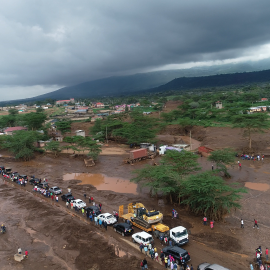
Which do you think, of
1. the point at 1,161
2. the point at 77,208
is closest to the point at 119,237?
the point at 77,208

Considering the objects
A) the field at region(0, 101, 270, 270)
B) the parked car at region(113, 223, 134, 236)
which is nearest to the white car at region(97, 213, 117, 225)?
the field at region(0, 101, 270, 270)

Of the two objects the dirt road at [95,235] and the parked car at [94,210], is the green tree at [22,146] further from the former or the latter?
the parked car at [94,210]

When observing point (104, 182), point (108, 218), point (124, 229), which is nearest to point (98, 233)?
point (108, 218)

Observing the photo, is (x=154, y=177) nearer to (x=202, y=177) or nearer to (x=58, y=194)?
(x=202, y=177)

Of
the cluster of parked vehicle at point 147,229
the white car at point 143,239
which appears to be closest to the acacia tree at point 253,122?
the cluster of parked vehicle at point 147,229

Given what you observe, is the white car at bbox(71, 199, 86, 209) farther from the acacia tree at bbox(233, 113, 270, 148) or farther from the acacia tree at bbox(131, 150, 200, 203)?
the acacia tree at bbox(233, 113, 270, 148)

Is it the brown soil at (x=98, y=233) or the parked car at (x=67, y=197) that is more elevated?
the parked car at (x=67, y=197)

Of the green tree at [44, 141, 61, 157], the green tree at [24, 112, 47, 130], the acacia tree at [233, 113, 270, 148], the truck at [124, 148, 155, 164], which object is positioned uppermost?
the green tree at [24, 112, 47, 130]
